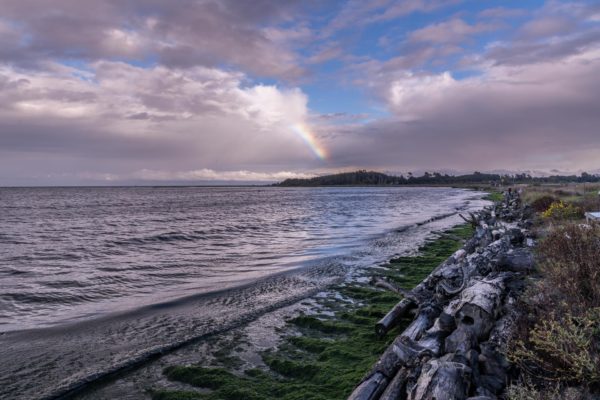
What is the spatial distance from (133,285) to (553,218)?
22.4 meters

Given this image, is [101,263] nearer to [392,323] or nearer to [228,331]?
[228,331]

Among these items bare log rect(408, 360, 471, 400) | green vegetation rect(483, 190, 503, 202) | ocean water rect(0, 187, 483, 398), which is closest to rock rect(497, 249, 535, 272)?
bare log rect(408, 360, 471, 400)

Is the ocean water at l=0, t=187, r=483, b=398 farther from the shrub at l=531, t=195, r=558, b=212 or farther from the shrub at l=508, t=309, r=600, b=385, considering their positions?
the shrub at l=531, t=195, r=558, b=212

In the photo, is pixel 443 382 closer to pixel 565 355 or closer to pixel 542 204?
pixel 565 355

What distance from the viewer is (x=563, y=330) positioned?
15.0 feet

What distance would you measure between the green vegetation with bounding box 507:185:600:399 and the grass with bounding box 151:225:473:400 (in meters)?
3.28

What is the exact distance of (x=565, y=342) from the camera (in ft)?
15.4

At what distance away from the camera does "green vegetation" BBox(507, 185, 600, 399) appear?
432cm

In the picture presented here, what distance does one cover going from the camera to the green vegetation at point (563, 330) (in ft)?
14.2

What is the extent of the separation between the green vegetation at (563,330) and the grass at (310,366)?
328 centimetres

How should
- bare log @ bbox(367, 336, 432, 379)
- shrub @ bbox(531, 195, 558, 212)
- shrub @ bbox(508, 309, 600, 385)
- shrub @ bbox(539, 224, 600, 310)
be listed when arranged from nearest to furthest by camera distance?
shrub @ bbox(508, 309, 600, 385) → bare log @ bbox(367, 336, 432, 379) → shrub @ bbox(539, 224, 600, 310) → shrub @ bbox(531, 195, 558, 212)

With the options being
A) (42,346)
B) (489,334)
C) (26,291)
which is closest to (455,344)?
(489,334)

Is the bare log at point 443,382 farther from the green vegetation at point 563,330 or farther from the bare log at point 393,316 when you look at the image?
the bare log at point 393,316

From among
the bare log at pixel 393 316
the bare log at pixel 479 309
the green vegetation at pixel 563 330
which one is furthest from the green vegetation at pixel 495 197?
the bare log at pixel 479 309
